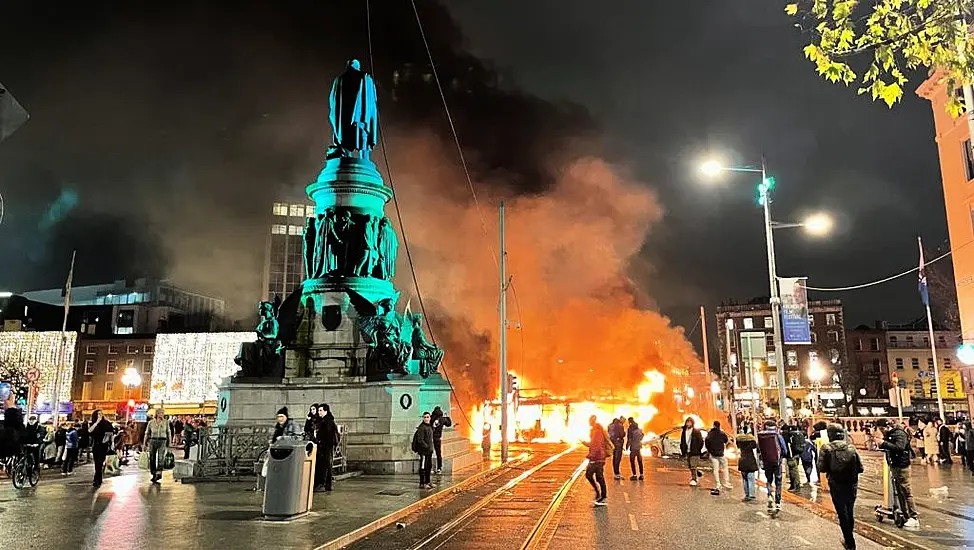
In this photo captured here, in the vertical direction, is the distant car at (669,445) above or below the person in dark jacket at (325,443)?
below

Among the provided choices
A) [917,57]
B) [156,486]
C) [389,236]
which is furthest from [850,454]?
[389,236]

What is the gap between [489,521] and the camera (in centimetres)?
1117

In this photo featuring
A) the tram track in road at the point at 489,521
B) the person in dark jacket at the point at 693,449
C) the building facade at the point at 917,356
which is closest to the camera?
the tram track in road at the point at 489,521

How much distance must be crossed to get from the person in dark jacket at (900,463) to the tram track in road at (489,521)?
547 centimetres

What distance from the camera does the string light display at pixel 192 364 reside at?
62.1m

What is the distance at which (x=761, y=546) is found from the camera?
9102 millimetres

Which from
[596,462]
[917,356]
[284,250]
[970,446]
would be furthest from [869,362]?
[596,462]

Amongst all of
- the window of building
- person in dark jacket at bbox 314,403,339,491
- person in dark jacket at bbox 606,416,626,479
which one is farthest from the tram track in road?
the window of building

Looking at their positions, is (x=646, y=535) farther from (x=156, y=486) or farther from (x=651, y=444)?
(x=651, y=444)

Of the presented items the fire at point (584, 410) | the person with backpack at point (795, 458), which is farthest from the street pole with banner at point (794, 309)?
the fire at point (584, 410)

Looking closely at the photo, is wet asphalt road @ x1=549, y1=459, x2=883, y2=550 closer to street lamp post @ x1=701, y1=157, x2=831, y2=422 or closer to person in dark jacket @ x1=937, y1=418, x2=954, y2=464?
street lamp post @ x1=701, y1=157, x2=831, y2=422

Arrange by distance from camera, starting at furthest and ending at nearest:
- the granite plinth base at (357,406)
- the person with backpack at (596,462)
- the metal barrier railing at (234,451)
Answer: the granite plinth base at (357,406) → the metal barrier railing at (234,451) → the person with backpack at (596,462)

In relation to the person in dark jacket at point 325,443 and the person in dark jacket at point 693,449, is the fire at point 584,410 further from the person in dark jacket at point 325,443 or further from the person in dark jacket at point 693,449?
the person in dark jacket at point 325,443

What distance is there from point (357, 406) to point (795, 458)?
466 inches
